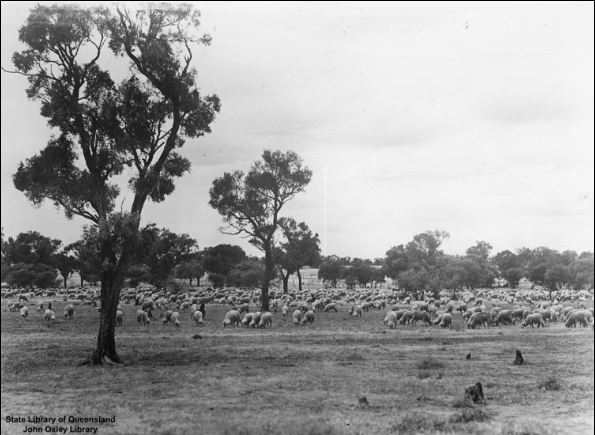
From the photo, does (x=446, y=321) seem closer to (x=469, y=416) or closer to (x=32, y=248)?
(x=469, y=416)

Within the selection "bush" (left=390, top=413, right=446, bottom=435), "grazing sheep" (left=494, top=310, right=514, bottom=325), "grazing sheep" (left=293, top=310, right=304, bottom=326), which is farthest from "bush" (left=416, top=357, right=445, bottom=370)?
"grazing sheep" (left=494, top=310, right=514, bottom=325)

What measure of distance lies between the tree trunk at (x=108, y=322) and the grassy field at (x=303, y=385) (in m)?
0.72

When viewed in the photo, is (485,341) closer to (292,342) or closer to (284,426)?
(292,342)

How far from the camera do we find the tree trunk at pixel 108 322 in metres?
15.0

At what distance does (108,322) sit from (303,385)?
6.74 meters

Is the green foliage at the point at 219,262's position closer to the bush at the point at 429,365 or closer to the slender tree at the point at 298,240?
the slender tree at the point at 298,240

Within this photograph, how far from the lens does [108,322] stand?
49.6 ft

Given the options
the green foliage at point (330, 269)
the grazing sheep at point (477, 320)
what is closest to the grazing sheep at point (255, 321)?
the grazing sheep at point (477, 320)

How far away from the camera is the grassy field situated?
9070mm

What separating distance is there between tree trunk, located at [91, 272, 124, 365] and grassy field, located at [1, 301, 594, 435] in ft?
2.36

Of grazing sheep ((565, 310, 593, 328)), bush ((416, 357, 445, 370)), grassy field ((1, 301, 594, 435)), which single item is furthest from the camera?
grazing sheep ((565, 310, 593, 328))

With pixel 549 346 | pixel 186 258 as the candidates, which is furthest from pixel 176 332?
pixel 186 258

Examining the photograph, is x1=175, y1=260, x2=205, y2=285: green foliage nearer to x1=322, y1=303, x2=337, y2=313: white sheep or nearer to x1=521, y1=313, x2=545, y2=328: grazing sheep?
x1=322, y1=303, x2=337, y2=313: white sheep

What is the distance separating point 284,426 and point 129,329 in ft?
66.7
